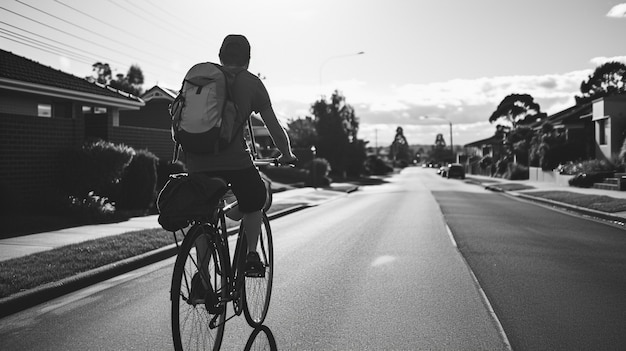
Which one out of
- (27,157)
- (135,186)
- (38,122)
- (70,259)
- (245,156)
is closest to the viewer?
(245,156)

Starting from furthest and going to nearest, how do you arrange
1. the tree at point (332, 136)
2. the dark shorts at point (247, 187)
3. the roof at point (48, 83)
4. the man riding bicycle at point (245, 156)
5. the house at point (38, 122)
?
the tree at point (332, 136) < the roof at point (48, 83) < the house at point (38, 122) < the dark shorts at point (247, 187) < the man riding bicycle at point (245, 156)

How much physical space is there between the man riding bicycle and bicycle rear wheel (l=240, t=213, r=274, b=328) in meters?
0.42

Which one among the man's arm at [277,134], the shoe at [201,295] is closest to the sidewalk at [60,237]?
the shoe at [201,295]

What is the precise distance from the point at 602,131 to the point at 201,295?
35.2m

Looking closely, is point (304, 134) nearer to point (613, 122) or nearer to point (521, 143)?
point (521, 143)

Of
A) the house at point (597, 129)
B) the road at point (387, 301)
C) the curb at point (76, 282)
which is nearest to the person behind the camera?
the road at point (387, 301)

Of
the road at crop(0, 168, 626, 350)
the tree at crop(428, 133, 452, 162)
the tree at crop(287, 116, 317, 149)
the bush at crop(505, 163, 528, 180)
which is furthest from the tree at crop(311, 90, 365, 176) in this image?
the tree at crop(428, 133, 452, 162)

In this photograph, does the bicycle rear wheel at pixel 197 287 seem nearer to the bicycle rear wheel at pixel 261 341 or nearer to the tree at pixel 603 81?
the bicycle rear wheel at pixel 261 341

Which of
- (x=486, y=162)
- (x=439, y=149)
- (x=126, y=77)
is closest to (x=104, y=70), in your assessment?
(x=126, y=77)

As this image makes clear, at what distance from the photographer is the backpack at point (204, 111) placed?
148 inches

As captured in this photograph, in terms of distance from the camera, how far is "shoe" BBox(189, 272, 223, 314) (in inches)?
146

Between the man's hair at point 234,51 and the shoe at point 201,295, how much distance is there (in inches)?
59.5

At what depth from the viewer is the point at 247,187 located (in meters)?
4.16

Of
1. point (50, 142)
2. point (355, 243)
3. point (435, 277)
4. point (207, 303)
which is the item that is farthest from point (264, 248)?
point (50, 142)
